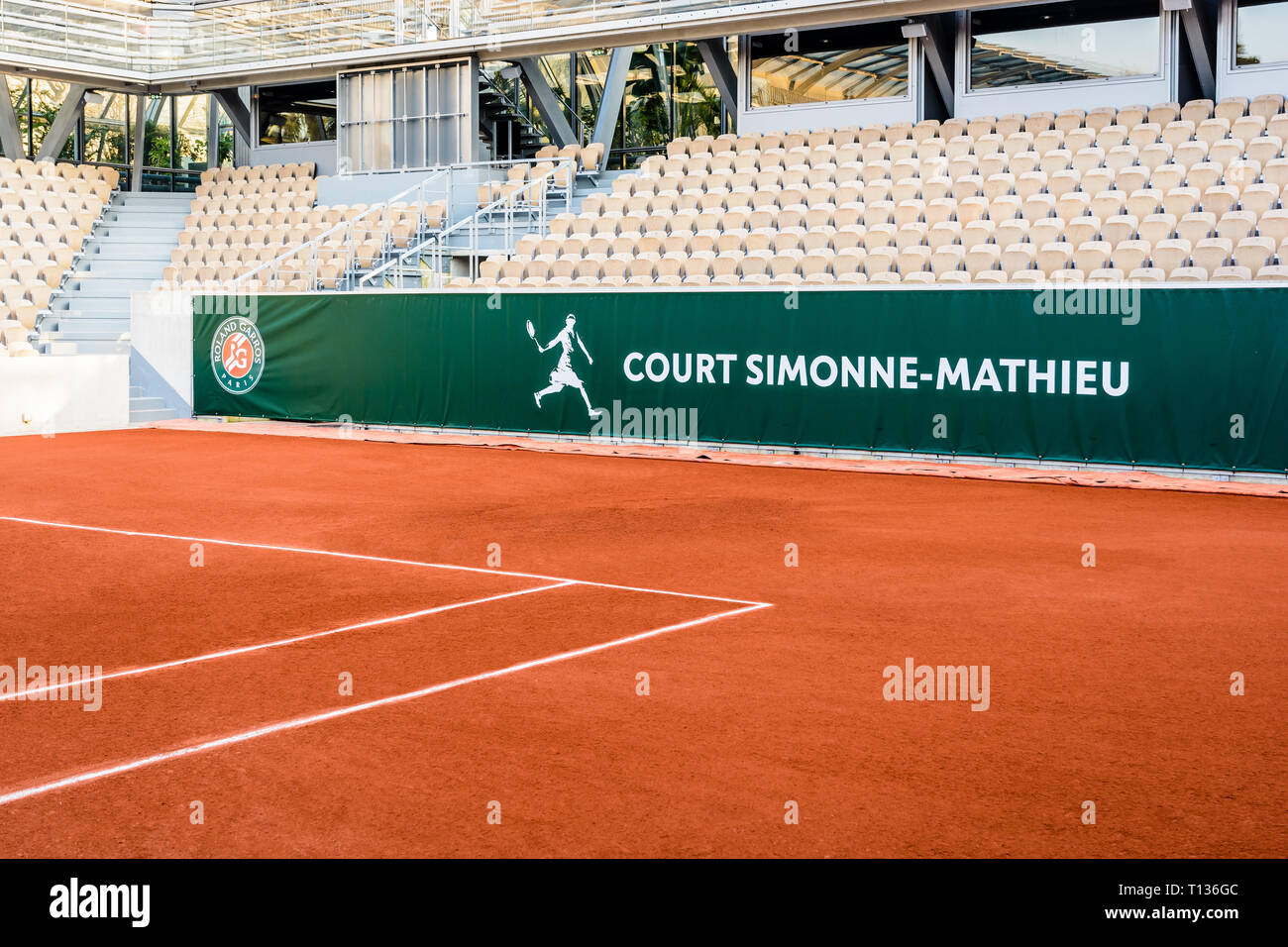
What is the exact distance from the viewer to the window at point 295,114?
35.8m

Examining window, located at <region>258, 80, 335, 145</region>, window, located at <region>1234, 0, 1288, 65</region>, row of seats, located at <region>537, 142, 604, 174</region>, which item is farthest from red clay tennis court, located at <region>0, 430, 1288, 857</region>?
window, located at <region>258, 80, 335, 145</region>

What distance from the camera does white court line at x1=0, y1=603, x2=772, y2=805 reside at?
5.11 meters

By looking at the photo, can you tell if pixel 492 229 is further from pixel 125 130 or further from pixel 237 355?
pixel 125 130

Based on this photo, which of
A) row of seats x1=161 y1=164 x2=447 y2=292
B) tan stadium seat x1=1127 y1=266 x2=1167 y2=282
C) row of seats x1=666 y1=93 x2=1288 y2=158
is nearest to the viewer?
tan stadium seat x1=1127 y1=266 x2=1167 y2=282

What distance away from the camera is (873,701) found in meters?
6.31

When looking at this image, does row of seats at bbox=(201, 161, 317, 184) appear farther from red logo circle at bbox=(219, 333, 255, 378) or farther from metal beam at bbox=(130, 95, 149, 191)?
red logo circle at bbox=(219, 333, 255, 378)

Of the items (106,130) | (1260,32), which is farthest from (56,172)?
(1260,32)

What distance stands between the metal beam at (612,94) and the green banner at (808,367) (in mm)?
12019

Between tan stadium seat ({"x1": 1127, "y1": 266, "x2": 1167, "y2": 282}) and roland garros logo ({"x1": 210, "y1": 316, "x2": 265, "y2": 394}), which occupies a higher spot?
tan stadium seat ({"x1": 1127, "y1": 266, "x2": 1167, "y2": 282})

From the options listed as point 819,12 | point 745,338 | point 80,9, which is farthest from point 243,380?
point 80,9

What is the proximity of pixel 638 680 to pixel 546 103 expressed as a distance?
2683 centimetres

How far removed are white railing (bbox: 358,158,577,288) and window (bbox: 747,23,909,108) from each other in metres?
4.70

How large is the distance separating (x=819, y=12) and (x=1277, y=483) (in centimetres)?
1469

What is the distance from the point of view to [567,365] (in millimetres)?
19625
